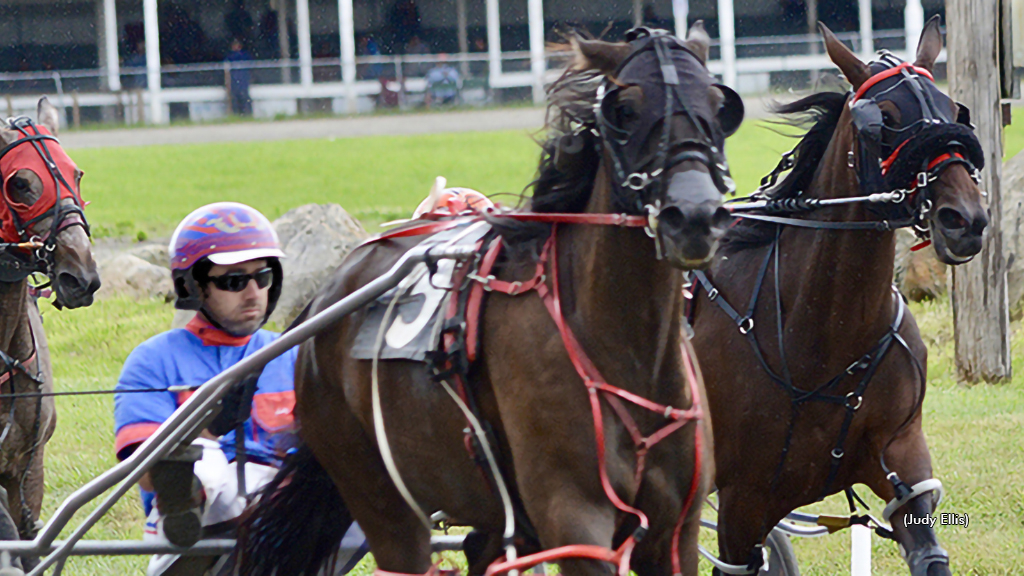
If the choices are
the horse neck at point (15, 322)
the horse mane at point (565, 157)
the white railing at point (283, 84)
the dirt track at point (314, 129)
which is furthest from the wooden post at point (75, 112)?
the horse mane at point (565, 157)

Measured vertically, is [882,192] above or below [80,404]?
above

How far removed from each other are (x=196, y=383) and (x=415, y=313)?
87 centimetres

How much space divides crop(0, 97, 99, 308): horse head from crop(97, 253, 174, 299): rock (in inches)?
267

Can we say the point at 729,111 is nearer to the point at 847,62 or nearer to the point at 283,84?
the point at 847,62

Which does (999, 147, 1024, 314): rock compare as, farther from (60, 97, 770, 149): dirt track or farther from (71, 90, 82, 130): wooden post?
(71, 90, 82, 130): wooden post

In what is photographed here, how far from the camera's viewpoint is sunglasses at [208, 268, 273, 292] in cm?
377

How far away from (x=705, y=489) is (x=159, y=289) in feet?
31.3

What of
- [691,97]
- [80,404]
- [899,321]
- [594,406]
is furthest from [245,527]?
[80,404]

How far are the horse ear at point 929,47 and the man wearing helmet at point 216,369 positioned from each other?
2081 millimetres

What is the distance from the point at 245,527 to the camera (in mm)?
3596

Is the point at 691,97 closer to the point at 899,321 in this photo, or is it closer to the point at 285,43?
the point at 899,321

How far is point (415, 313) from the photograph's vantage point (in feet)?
10.7

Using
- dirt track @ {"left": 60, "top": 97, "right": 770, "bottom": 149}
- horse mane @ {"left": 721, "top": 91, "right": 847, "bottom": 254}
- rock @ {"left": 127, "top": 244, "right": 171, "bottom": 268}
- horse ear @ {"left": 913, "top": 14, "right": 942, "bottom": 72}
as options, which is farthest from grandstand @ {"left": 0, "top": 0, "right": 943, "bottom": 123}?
horse mane @ {"left": 721, "top": 91, "right": 847, "bottom": 254}

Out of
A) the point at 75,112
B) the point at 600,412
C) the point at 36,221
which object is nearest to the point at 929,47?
the point at 600,412
